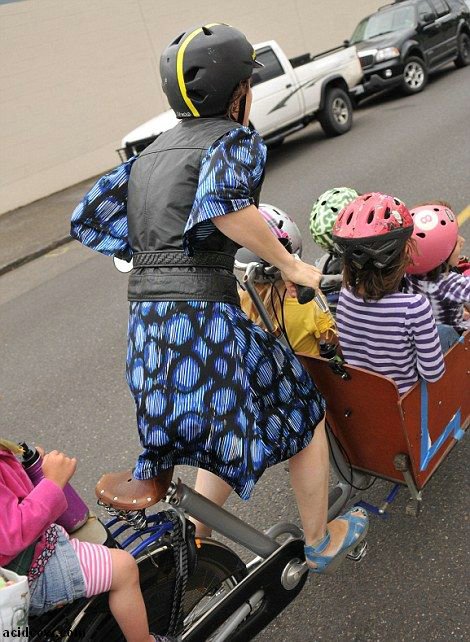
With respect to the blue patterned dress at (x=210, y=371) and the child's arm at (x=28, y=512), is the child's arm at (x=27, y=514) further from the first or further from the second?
the blue patterned dress at (x=210, y=371)

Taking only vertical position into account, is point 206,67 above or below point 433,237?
above

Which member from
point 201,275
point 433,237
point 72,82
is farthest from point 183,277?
point 72,82

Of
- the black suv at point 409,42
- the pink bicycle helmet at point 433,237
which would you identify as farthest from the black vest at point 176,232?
the black suv at point 409,42

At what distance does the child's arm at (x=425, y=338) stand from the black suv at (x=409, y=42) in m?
12.0

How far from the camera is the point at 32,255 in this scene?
1002 cm

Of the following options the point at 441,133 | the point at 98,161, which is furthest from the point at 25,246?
the point at 441,133

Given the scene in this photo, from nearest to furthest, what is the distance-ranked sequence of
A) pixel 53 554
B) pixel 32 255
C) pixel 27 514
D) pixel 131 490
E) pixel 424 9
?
pixel 27 514, pixel 53 554, pixel 131 490, pixel 32 255, pixel 424 9

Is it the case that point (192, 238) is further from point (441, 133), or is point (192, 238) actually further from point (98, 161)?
point (98, 161)

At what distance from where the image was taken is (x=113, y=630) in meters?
2.07

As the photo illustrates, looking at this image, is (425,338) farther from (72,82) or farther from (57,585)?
(72,82)

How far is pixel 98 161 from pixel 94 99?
1.33 metres

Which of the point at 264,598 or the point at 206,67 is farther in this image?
the point at 264,598

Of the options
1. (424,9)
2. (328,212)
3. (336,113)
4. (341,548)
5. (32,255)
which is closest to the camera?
(341,548)

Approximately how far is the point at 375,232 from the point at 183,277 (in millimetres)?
673
